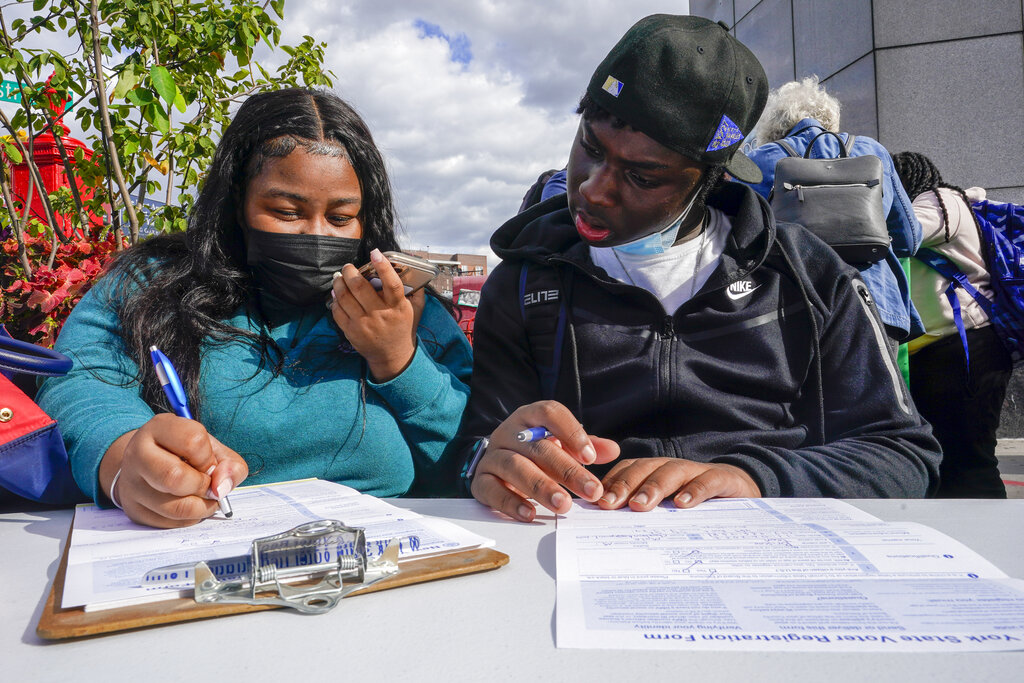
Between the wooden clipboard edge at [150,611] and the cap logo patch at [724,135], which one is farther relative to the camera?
the cap logo patch at [724,135]

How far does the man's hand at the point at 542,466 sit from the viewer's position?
1116 mm

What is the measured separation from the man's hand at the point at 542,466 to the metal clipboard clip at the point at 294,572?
33 cm

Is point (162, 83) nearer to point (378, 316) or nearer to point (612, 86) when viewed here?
point (378, 316)

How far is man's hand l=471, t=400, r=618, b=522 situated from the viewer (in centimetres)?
112

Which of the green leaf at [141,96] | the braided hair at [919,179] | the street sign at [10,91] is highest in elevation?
the street sign at [10,91]

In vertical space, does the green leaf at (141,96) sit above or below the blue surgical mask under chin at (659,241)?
above

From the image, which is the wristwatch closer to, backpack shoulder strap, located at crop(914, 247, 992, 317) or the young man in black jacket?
the young man in black jacket

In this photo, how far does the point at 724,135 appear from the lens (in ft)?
5.09

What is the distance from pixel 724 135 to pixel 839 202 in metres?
0.85

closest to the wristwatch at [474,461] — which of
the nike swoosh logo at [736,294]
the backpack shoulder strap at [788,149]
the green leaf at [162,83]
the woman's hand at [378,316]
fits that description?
the woman's hand at [378,316]

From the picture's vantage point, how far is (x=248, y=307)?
171cm

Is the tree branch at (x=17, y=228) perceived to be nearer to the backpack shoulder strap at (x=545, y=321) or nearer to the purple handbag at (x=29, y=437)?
the purple handbag at (x=29, y=437)

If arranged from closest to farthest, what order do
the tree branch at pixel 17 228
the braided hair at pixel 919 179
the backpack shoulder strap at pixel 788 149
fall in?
1. the tree branch at pixel 17 228
2. the backpack shoulder strap at pixel 788 149
3. the braided hair at pixel 919 179

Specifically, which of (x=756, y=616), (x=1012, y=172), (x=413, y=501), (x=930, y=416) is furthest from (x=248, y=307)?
(x=1012, y=172)
